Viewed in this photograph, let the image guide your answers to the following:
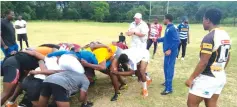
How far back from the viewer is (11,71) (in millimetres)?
4883

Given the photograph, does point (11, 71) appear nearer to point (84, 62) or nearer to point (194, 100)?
point (84, 62)

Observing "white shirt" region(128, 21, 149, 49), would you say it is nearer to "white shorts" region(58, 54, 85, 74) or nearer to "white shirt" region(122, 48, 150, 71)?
"white shirt" region(122, 48, 150, 71)

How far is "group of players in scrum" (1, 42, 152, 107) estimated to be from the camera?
4.43m

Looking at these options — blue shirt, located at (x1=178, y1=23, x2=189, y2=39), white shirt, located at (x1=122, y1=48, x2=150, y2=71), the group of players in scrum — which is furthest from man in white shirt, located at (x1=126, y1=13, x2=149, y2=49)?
blue shirt, located at (x1=178, y1=23, x2=189, y2=39)

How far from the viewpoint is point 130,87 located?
22.9 feet

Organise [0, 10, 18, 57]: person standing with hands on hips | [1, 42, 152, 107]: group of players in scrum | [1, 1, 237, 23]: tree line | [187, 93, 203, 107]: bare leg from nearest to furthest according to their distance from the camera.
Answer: [187, 93, 203, 107]: bare leg < [1, 42, 152, 107]: group of players in scrum < [0, 10, 18, 57]: person standing with hands on hips < [1, 1, 237, 23]: tree line

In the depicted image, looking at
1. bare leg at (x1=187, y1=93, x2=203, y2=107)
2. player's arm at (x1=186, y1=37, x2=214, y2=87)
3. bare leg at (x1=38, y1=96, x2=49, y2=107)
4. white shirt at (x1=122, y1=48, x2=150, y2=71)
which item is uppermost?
player's arm at (x1=186, y1=37, x2=214, y2=87)

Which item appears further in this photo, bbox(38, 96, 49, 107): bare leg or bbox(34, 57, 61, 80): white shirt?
bbox(34, 57, 61, 80): white shirt

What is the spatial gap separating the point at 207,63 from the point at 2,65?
11.6 ft

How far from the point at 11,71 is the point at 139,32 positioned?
11.9ft

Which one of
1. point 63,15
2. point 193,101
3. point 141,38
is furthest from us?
point 63,15

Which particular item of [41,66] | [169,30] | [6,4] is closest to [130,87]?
[169,30]

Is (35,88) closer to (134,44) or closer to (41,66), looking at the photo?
(41,66)

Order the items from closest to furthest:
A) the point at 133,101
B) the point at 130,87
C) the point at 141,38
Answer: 1. the point at 133,101
2. the point at 130,87
3. the point at 141,38
